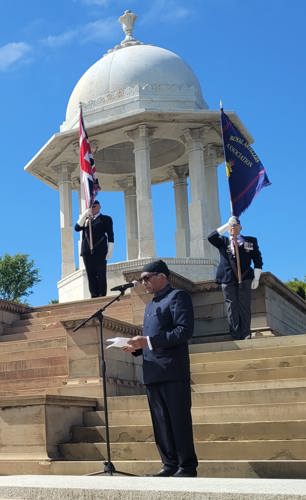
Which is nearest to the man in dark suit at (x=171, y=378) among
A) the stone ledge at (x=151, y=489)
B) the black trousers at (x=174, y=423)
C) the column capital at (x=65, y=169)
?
the black trousers at (x=174, y=423)

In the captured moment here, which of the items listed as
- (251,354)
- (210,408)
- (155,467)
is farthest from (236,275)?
(155,467)

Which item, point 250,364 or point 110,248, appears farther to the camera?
point 110,248

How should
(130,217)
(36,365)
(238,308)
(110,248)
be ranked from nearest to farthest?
1. (36,365)
2. (238,308)
3. (110,248)
4. (130,217)

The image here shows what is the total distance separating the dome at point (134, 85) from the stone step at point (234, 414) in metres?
17.0

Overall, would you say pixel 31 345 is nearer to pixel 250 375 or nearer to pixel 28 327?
pixel 28 327

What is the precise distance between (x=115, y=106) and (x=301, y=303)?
1112 centimetres

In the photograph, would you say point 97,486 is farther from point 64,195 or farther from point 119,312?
point 64,195

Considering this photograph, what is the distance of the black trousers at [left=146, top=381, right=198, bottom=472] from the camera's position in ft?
18.6

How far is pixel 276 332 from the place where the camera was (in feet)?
44.8

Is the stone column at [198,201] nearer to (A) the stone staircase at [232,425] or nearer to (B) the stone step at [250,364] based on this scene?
(B) the stone step at [250,364]

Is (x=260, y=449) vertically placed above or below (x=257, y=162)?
below

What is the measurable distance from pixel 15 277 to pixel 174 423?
49.6 metres

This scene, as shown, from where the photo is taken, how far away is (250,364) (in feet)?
30.3

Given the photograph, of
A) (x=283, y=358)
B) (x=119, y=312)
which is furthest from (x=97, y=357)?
(x=119, y=312)
